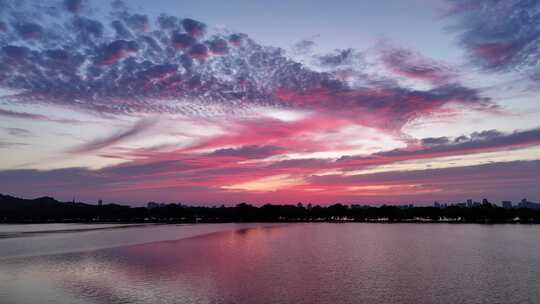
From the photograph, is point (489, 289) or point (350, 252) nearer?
point (489, 289)

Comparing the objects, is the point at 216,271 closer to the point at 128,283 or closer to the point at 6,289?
the point at 128,283

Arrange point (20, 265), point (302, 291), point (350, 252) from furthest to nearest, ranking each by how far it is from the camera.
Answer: point (350, 252) → point (20, 265) → point (302, 291)

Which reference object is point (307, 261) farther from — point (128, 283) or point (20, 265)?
point (20, 265)

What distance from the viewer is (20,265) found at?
56.8m

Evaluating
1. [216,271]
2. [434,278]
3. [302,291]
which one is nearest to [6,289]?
[216,271]

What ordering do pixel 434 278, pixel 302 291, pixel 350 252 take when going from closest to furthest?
pixel 302 291, pixel 434 278, pixel 350 252

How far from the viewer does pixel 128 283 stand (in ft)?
143

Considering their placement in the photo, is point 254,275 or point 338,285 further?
point 254,275

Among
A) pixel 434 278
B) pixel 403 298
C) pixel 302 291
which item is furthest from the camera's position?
pixel 434 278

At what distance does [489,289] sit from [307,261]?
2493cm

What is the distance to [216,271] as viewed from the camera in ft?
169

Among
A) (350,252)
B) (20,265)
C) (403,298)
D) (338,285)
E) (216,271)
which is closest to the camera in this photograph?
(403,298)

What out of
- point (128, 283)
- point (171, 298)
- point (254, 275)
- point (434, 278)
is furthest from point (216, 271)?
point (434, 278)

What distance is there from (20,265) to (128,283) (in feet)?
77.7
